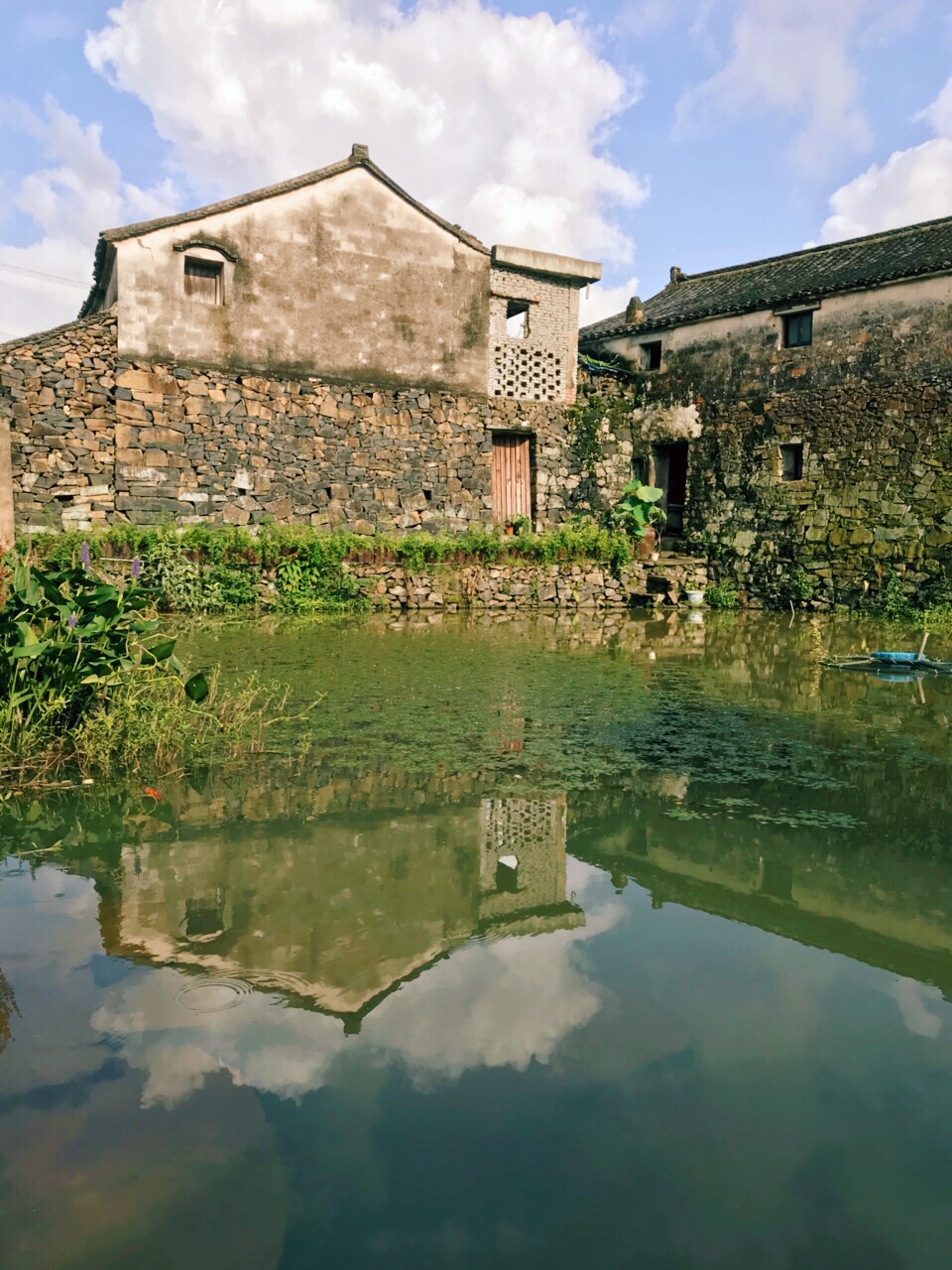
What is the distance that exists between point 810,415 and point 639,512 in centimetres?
343

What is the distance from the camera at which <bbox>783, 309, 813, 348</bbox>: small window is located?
15.7 meters

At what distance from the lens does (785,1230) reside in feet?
5.92

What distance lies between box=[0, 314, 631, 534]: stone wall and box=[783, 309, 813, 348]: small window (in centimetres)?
370

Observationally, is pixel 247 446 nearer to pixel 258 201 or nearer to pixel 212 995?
pixel 258 201

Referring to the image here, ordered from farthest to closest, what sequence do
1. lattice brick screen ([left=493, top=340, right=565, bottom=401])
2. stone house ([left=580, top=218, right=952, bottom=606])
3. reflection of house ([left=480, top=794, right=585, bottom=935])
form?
lattice brick screen ([left=493, top=340, right=565, bottom=401]) → stone house ([left=580, top=218, right=952, bottom=606]) → reflection of house ([left=480, top=794, right=585, bottom=935])

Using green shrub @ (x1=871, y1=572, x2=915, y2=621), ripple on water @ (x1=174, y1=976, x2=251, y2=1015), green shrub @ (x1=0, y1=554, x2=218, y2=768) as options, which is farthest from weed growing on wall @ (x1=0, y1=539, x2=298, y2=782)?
green shrub @ (x1=871, y1=572, x2=915, y2=621)

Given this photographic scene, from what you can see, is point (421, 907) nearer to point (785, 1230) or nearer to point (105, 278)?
point (785, 1230)

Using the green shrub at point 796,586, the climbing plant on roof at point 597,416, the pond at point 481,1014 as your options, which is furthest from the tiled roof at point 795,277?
the pond at point 481,1014

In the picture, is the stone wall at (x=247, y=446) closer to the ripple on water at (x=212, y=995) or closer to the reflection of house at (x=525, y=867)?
the reflection of house at (x=525, y=867)

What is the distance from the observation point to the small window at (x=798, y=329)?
51.5 ft

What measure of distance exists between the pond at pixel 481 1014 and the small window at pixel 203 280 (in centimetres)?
1165

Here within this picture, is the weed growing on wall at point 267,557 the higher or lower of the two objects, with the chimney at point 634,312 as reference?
lower

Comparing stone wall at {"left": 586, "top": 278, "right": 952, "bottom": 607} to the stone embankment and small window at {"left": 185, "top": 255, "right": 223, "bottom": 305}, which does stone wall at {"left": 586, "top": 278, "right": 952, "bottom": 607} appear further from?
small window at {"left": 185, "top": 255, "right": 223, "bottom": 305}

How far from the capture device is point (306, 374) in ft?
51.1
